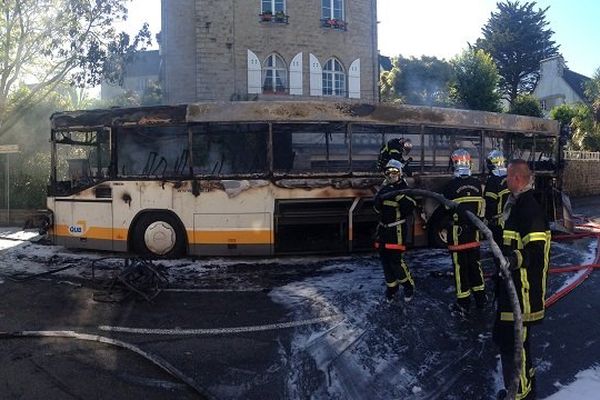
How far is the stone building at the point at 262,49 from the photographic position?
22.1 m

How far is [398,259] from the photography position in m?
6.09

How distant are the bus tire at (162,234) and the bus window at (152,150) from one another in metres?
0.72

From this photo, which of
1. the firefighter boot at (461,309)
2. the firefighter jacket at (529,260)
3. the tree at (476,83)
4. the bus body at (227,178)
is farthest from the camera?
the tree at (476,83)

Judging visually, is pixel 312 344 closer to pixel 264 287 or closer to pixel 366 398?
pixel 366 398

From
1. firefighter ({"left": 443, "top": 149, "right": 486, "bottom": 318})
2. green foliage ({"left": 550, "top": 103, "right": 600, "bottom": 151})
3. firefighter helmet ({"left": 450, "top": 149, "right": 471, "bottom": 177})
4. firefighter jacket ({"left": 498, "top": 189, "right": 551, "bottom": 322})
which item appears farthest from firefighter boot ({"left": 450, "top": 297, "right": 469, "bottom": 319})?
green foliage ({"left": 550, "top": 103, "right": 600, "bottom": 151})

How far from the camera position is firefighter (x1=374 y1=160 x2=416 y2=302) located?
608 centimetres

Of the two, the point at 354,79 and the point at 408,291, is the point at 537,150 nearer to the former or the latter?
the point at 408,291

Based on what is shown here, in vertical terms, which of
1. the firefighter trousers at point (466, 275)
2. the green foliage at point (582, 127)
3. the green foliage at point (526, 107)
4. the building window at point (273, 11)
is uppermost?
the building window at point (273, 11)

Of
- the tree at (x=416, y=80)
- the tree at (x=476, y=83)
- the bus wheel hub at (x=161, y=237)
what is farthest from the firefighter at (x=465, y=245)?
the tree at (x=416, y=80)

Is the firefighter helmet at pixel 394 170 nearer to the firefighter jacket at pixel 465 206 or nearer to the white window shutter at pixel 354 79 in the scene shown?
the firefighter jacket at pixel 465 206

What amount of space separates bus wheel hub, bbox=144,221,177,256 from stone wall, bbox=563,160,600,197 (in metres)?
18.2

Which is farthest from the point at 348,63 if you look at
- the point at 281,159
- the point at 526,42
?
the point at 526,42

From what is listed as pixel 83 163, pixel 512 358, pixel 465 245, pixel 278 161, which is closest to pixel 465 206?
pixel 465 245

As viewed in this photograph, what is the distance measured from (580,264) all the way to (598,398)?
202 inches
